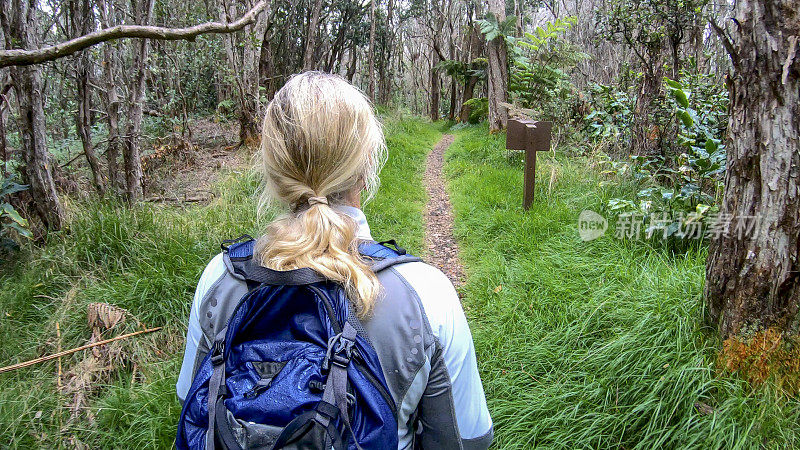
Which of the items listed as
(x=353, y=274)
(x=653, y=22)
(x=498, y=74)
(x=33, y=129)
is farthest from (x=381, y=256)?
(x=498, y=74)

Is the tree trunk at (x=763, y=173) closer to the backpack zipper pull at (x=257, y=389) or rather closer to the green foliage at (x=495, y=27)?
the backpack zipper pull at (x=257, y=389)

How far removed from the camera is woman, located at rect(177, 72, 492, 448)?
1.18 m

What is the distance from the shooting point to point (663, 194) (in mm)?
4070

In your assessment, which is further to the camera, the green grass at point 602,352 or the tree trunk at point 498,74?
the tree trunk at point 498,74

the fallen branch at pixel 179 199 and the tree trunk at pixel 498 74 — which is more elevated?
the tree trunk at pixel 498 74

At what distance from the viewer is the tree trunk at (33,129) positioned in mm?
4574

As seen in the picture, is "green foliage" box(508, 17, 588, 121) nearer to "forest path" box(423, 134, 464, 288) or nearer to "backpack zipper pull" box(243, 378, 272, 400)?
"forest path" box(423, 134, 464, 288)

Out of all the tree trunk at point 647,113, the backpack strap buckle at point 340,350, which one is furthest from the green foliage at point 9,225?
the tree trunk at point 647,113

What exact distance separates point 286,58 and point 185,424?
17.2 meters

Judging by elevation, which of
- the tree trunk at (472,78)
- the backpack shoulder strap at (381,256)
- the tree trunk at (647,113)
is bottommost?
the backpack shoulder strap at (381,256)

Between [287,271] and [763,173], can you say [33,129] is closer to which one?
[287,271]

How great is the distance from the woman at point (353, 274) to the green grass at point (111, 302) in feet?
6.37

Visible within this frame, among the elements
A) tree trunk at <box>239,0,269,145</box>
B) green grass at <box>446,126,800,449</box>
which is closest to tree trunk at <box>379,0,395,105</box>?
tree trunk at <box>239,0,269,145</box>

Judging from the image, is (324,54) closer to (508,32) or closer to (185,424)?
(508,32)
